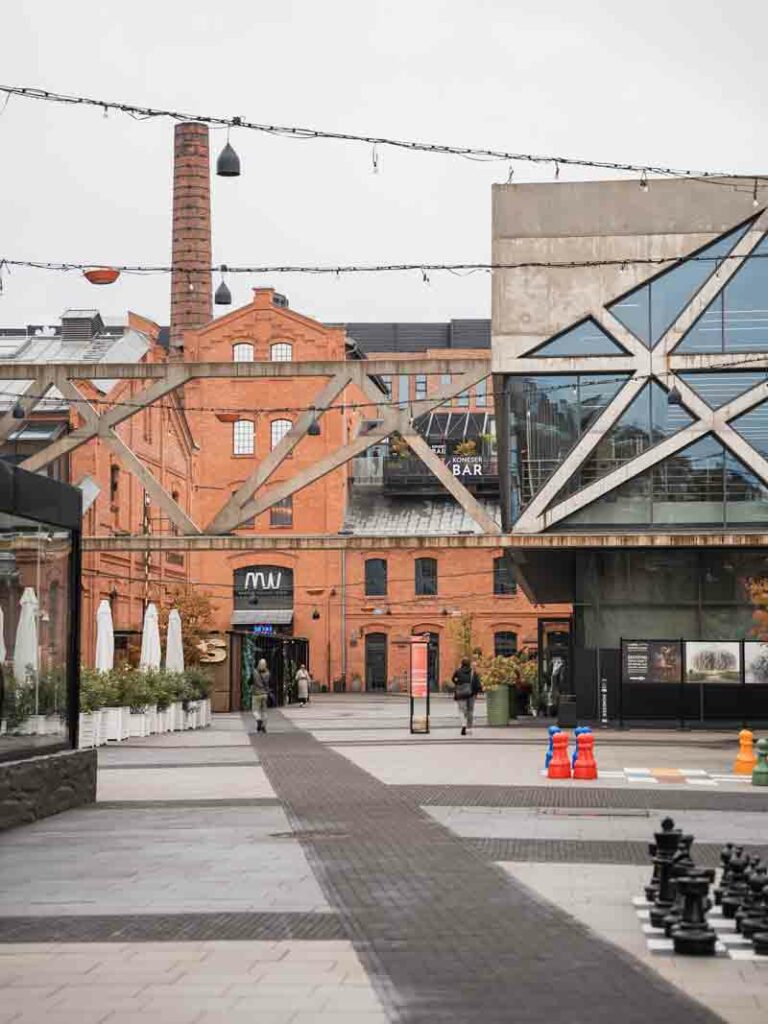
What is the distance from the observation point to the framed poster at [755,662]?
39.9 metres

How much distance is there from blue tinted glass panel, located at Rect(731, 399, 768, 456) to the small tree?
59.7 ft

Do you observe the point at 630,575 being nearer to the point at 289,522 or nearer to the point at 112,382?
the point at 112,382

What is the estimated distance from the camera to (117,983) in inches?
355

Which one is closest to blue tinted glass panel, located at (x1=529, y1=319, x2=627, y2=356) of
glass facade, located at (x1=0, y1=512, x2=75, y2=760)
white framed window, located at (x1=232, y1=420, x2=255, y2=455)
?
glass facade, located at (x1=0, y1=512, x2=75, y2=760)

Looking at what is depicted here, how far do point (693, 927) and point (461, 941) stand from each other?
1389 mm

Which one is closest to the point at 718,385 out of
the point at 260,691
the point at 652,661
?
the point at 652,661

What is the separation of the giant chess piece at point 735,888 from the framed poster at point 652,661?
29.1 metres

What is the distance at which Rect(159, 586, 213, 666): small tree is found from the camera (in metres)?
53.9

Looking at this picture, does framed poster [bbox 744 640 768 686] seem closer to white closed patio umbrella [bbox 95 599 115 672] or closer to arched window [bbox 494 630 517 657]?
white closed patio umbrella [bbox 95 599 115 672]

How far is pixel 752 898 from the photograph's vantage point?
10.2 meters

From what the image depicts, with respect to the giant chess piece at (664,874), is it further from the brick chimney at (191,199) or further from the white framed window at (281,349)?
the white framed window at (281,349)

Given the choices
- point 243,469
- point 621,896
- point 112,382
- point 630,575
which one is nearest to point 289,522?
point 243,469

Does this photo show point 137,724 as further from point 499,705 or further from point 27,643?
point 27,643

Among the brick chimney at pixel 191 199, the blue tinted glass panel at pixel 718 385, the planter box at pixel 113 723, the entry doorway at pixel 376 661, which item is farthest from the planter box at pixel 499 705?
the brick chimney at pixel 191 199
